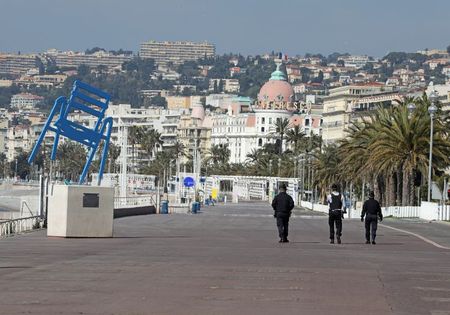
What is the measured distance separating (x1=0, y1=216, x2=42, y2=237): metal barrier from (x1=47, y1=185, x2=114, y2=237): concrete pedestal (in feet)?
10.4

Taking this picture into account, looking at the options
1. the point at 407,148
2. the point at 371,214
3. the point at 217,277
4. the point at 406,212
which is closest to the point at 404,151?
the point at 407,148

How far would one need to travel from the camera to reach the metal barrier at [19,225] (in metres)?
37.5

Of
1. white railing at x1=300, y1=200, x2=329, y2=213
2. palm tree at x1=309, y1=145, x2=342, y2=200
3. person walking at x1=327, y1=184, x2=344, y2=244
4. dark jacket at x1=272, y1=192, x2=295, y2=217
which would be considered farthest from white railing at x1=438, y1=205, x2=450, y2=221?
palm tree at x1=309, y1=145, x2=342, y2=200

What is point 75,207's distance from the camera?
1320 inches

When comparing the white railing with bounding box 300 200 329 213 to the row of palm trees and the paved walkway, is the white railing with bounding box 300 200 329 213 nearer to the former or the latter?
the row of palm trees

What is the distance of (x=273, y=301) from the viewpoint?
1723 cm

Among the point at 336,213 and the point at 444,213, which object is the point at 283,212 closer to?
the point at 336,213

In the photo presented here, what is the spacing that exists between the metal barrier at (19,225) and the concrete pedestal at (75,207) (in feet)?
10.4

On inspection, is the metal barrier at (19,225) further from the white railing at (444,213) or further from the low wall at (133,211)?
the white railing at (444,213)

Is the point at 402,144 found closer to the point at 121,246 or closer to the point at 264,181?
the point at 121,246

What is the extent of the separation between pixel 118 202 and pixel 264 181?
4365 inches

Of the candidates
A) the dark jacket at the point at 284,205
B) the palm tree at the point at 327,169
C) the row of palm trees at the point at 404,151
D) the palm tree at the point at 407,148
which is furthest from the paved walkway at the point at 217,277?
the palm tree at the point at 327,169

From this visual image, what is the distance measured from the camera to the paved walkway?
54.4ft

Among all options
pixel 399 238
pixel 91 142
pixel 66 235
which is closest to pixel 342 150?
pixel 91 142
